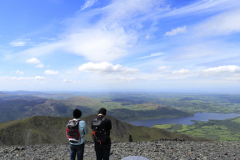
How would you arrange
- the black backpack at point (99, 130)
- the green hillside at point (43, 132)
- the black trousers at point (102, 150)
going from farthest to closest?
the green hillside at point (43, 132), the black trousers at point (102, 150), the black backpack at point (99, 130)

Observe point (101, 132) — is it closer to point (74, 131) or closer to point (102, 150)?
point (102, 150)

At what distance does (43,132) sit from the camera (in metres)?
79.4

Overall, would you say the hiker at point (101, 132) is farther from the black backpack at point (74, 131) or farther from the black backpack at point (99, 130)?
the black backpack at point (74, 131)

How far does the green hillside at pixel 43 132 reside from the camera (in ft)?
225

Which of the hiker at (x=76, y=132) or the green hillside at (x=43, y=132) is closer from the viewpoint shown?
the hiker at (x=76, y=132)

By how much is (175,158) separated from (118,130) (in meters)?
111

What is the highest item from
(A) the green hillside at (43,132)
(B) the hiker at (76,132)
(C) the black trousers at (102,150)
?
(B) the hiker at (76,132)

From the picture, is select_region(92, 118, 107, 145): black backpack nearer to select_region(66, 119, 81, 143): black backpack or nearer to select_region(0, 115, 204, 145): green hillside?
select_region(66, 119, 81, 143): black backpack

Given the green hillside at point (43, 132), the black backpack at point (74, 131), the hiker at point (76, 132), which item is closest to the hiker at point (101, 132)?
the hiker at point (76, 132)

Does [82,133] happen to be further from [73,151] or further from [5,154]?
[5,154]

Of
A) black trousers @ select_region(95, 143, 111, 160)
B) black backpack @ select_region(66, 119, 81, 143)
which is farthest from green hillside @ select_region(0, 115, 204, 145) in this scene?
black trousers @ select_region(95, 143, 111, 160)

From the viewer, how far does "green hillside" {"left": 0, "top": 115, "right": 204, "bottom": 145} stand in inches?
2694

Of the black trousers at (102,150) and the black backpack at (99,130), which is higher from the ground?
the black backpack at (99,130)

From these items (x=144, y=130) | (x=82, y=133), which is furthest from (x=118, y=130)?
(x=82, y=133)
